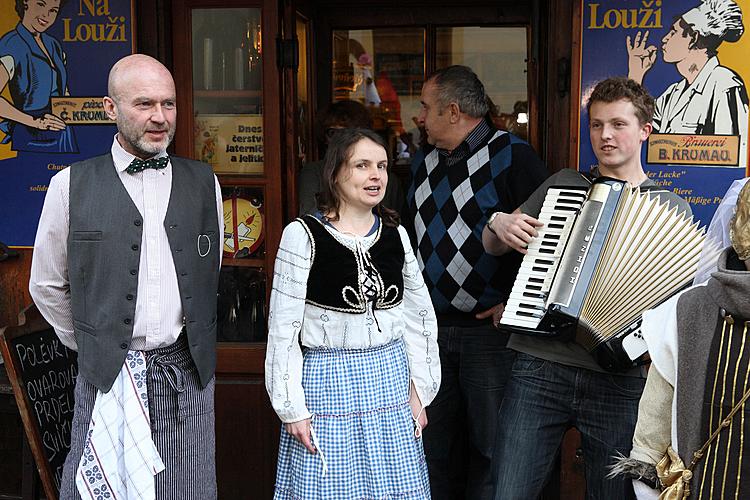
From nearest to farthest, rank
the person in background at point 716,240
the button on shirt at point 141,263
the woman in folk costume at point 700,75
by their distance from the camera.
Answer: the person in background at point 716,240 < the button on shirt at point 141,263 < the woman in folk costume at point 700,75

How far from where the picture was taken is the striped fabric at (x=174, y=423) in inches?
103

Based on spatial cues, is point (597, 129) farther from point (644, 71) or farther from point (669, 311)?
point (669, 311)

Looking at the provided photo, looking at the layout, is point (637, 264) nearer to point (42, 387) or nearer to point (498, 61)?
point (42, 387)

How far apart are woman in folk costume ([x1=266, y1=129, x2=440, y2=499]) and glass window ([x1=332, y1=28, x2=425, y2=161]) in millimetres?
1777

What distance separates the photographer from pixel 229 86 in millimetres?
3566

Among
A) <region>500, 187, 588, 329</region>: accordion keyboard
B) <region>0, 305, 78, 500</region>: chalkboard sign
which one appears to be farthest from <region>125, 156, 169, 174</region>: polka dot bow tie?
<region>500, 187, 588, 329</region>: accordion keyboard

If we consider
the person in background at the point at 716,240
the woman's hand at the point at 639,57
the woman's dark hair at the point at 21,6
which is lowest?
the person in background at the point at 716,240

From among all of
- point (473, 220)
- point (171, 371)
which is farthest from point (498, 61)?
point (171, 371)

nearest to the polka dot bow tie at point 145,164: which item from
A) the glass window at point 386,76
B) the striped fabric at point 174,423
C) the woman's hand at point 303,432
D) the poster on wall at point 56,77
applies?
the striped fabric at point 174,423

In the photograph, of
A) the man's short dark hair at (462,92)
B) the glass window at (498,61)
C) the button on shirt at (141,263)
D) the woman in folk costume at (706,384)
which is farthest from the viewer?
the glass window at (498,61)

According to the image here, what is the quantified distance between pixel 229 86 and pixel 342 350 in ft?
4.57

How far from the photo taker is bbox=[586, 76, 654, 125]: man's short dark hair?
8.87 ft

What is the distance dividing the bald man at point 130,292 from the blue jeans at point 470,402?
1.04 m

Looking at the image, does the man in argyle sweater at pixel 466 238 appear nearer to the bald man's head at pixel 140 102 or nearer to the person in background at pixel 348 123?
the person in background at pixel 348 123
